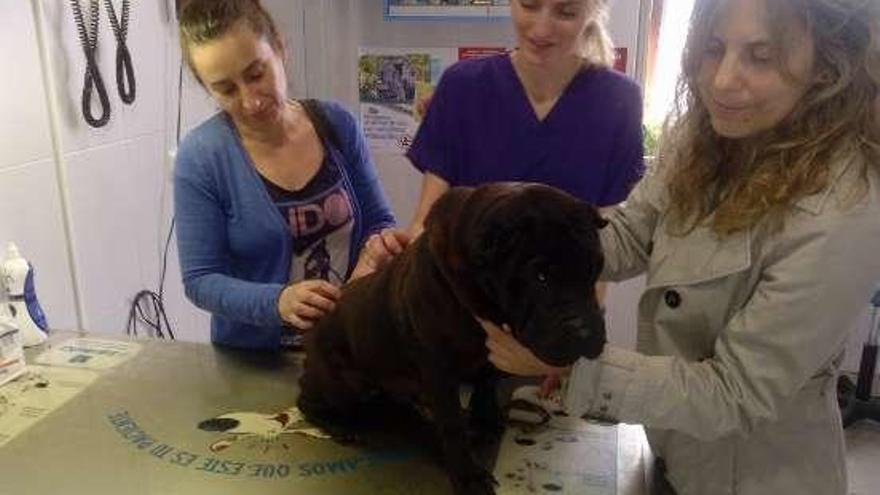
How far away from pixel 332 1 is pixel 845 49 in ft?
6.63

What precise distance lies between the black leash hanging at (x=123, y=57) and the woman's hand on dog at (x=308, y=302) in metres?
0.99

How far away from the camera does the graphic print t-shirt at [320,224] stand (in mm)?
1168

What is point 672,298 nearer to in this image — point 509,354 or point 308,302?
point 509,354

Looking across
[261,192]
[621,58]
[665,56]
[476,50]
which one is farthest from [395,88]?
[261,192]

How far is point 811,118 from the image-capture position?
28.8 inches

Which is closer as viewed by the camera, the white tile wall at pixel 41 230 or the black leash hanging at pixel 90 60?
the white tile wall at pixel 41 230

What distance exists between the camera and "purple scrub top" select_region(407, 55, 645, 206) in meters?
1.19

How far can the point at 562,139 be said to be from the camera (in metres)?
1.18

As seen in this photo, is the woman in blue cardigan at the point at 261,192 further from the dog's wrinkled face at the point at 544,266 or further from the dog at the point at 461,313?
the dog's wrinkled face at the point at 544,266

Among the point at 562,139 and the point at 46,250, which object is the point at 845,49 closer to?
the point at 562,139

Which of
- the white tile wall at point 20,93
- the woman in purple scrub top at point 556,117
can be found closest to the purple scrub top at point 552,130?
the woman in purple scrub top at point 556,117

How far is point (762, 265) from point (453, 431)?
0.38 metres

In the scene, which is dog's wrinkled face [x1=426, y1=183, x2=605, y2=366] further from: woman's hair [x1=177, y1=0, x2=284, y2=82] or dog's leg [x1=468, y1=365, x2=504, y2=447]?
woman's hair [x1=177, y1=0, x2=284, y2=82]

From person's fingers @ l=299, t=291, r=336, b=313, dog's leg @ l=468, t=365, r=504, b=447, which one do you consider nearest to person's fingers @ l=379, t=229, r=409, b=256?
person's fingers @ l=299, t=291, r=336, b=313
